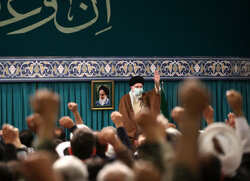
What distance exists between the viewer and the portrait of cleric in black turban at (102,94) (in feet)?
22.3

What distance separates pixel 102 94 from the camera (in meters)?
6.77

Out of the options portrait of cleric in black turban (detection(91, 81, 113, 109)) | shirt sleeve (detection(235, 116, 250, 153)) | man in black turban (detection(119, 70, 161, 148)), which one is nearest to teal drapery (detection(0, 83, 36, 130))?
portrait of cleric in black turban (detection(91, 81, 113, 109))

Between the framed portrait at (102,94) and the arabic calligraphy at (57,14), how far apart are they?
93 centimetres

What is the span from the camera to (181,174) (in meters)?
0.90

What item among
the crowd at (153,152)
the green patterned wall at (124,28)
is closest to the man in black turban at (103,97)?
the green patterned wall at (124,28)

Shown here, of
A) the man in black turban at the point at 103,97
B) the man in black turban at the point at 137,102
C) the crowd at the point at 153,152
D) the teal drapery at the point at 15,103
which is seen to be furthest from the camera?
the man in black turban at the point at 103,97

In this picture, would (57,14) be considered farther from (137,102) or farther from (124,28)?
(137,102)

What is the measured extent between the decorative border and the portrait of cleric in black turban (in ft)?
0.36

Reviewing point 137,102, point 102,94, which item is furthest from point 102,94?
point 137,102

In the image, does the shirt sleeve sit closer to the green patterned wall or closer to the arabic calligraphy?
the green patterned wall

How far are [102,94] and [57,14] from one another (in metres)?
1.68

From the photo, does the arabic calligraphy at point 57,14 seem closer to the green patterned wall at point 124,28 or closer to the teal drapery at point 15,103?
the green patterned wall at point 124,28

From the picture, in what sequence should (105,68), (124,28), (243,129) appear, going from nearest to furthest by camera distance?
(243,129), (105,68), (124,28)

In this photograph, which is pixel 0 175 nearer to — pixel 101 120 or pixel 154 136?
pixel 154 136
